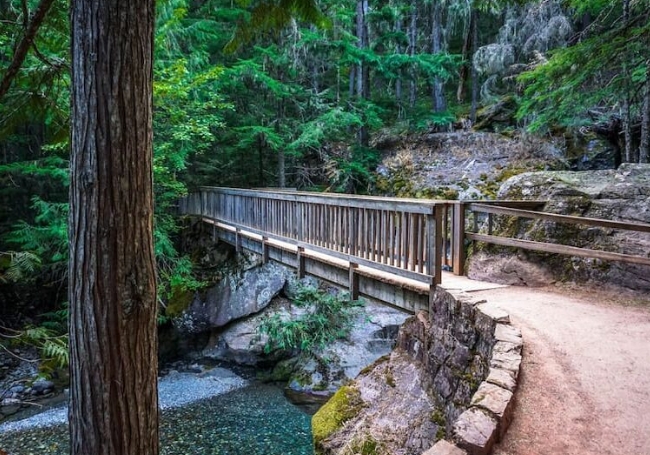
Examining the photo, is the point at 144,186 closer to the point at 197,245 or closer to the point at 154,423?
the point at 154,423

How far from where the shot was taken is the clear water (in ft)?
22.2

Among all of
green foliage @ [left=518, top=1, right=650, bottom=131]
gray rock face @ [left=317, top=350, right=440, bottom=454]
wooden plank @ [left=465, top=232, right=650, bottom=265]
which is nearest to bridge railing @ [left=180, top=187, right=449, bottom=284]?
wooden plank @ [left=465, top=232, right=650, bottom=265]

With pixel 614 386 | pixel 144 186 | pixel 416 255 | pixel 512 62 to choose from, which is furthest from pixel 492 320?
pixel 512 62

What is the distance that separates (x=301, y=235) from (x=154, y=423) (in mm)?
4900

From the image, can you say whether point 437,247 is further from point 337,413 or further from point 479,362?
point 337,413

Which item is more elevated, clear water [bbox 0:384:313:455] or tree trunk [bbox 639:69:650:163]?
tree trunk [bbox 639:69:650:163]

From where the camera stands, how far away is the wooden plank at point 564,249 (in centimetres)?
440

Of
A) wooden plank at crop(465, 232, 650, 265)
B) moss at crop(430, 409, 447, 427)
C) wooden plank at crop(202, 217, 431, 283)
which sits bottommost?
moss at crop(430, 409, 447, 427)

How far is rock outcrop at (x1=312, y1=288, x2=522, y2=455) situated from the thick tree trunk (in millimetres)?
1845

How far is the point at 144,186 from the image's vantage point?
246 cm

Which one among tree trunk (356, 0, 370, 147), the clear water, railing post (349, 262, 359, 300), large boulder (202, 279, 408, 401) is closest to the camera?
railing post (349, 262, 359, 300)

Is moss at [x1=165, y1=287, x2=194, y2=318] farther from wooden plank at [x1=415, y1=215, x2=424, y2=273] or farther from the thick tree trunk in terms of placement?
the thick tree trunk

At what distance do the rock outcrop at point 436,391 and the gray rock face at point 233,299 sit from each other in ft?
18.5

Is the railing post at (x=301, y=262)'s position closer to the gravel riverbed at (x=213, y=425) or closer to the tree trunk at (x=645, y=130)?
the gravel riverbed at (x=213, y=425)
